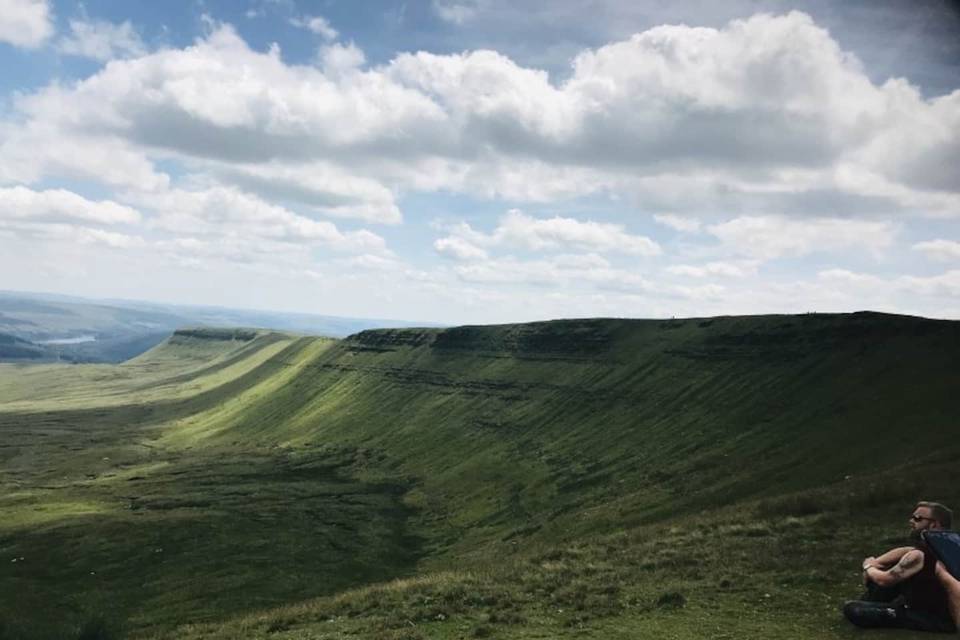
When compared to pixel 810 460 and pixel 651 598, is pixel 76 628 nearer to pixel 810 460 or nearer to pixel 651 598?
pixel 651 598

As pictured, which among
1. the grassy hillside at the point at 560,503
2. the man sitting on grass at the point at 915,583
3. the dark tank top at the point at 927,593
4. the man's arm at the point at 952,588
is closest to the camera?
the man's arm at the point at 952,588

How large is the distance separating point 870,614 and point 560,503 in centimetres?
8644

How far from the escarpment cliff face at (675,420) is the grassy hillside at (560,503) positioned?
577mm

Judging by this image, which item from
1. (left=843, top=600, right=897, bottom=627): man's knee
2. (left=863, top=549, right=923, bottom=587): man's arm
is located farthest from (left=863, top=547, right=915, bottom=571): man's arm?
(left=843, top=600, right=897, bottom=627): man's knee

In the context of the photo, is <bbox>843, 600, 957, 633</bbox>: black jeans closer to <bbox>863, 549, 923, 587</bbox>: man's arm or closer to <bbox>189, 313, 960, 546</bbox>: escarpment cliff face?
<bbox>863, 549, 923, 587</bbox>: man's arm

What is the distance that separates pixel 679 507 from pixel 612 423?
63.9 metres

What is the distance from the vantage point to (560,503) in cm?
10562

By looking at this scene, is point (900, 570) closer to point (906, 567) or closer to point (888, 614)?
point (906, 567)

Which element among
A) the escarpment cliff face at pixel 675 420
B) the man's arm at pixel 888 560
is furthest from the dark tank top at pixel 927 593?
the escarpment cliff face at pixel 675 420

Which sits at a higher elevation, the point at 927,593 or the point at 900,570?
the point at 900,570

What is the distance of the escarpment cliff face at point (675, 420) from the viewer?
83438 millimetres

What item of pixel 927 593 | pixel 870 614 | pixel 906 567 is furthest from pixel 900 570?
pixel 870 614

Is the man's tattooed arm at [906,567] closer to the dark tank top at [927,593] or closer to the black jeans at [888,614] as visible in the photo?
the dark tank top at [927,593]

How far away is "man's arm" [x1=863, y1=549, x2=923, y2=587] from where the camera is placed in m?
19.0
